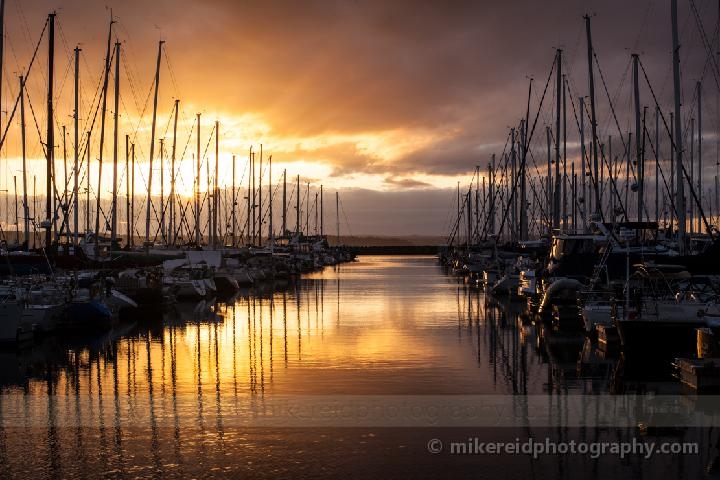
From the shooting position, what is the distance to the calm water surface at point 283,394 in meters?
14.8

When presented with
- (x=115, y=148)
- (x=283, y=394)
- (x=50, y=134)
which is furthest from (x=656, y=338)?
(x=115, y=148)

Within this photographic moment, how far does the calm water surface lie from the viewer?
14750 mm

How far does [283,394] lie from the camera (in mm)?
21422

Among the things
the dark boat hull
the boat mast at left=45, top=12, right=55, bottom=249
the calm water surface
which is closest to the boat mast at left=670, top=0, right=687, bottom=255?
the calm water surface

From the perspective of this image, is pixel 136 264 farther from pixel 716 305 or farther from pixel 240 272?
pixel 716 305

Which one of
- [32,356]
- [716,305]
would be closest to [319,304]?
[32,356]

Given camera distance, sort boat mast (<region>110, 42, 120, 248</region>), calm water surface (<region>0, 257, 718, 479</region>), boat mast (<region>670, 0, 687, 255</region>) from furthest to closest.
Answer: boat mast (<region>110, 42, 120, 248</region>) < boat mast (<region>670, 0, 687, 255</region>) < calm water surface (<region>0, 257, 718, 479</region>)

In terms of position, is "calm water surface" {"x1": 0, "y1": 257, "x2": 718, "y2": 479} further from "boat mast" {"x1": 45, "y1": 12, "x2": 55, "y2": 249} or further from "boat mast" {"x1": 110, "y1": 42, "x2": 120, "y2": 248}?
"boat mast" {"x1": 110, "y1": 42, "x2": 120, "y2": 248}

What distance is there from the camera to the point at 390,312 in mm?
46750

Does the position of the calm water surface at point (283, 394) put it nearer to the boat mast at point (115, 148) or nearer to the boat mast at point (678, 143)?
the boat mast at point (678, 143)

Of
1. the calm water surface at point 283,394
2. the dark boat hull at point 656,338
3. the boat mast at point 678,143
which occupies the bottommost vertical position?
the calm water surface at point 283,394

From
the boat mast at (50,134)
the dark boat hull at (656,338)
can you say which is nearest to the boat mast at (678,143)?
the dark boat hull at (656,338)

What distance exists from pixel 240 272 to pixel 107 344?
40.7 metres

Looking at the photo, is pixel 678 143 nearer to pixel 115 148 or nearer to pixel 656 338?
pixel 656 338
